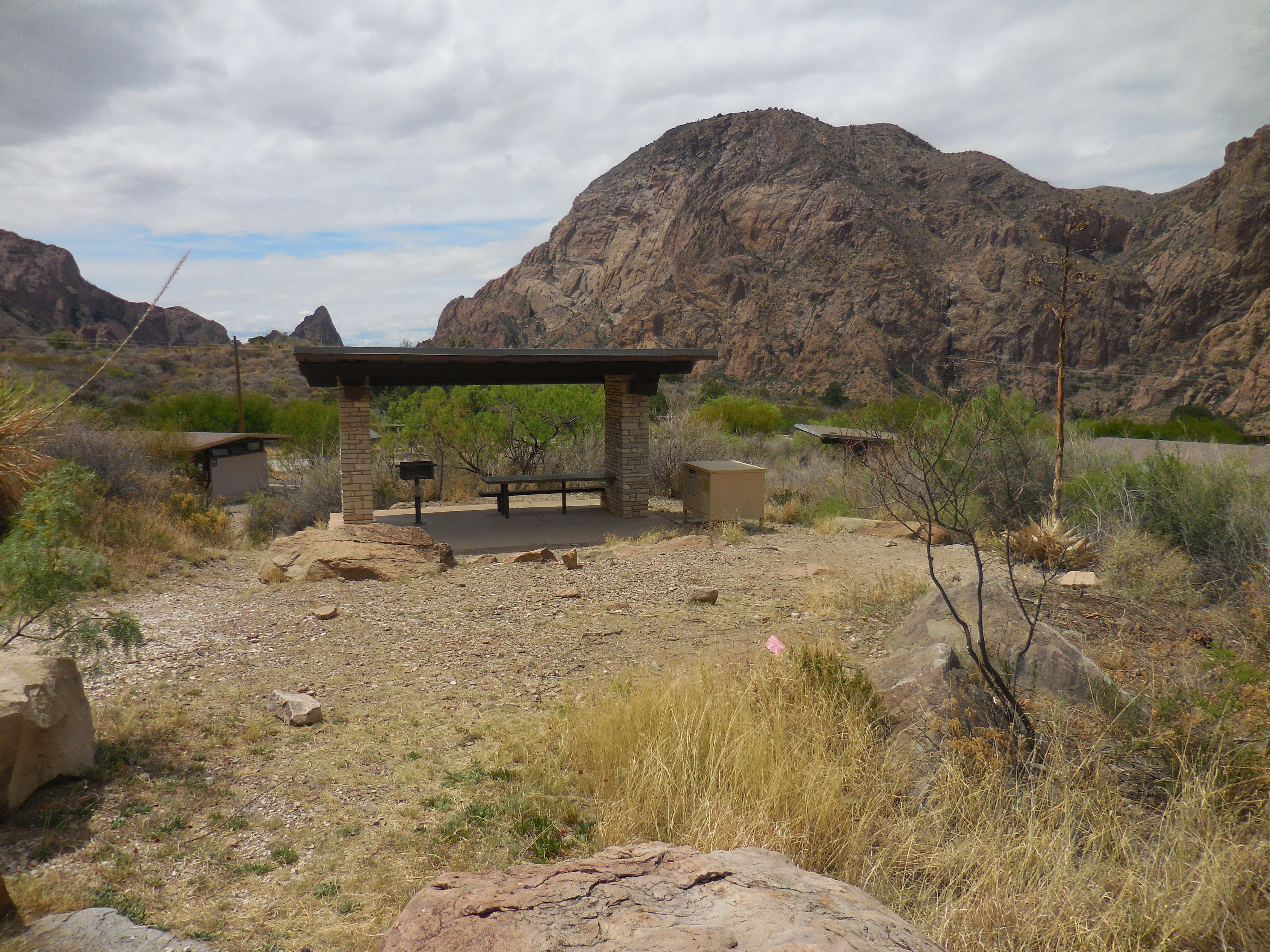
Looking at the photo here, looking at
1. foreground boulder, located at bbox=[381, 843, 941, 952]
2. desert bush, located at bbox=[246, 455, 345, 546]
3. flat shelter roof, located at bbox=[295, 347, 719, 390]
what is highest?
flat shelter roof, located at bbox=[295, 347, 719, 390]

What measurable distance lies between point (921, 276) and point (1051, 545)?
55551 mm

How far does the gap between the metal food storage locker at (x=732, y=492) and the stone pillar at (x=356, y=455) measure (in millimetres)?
5229

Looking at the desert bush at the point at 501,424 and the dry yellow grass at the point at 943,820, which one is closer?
the dry yellow grass at the point at 943,820

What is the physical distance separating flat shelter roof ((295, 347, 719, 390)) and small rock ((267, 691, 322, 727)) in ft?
20.1

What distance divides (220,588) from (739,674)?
6.44 m

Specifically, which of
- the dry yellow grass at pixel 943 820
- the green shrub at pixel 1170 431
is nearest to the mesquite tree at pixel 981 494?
the dry yellow grass at pixel 943 820

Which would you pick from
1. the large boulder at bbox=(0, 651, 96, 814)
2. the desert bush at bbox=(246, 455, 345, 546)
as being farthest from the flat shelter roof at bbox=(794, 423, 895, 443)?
the desert bush at bbox=(246, 455, 345, 546)

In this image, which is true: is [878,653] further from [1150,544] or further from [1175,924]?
[1150,544]

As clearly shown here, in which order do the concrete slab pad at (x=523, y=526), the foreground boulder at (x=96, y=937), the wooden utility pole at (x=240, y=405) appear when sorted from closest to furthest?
1. the foreground boulder at (x=96, y=937)
2. the concrete slab pad at (x=523, y=526)
3. the wooden utility pole at (x=240, y=405)

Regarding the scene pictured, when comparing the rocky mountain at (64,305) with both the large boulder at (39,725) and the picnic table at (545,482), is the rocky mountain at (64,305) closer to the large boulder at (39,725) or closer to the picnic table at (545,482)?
the picnic table at (545,482)

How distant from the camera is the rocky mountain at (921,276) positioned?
1919 inches

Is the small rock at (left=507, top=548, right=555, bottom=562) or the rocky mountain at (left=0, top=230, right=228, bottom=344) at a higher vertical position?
the rocky mountain at (left=0, top=230, right=228, bottom=344)

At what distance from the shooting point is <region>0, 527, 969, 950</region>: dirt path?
111 inches

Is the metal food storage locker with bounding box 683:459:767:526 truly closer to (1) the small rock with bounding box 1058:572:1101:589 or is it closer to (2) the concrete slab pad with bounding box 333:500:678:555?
(2) the concrete slab pad with bounding box 333:500:678:555
